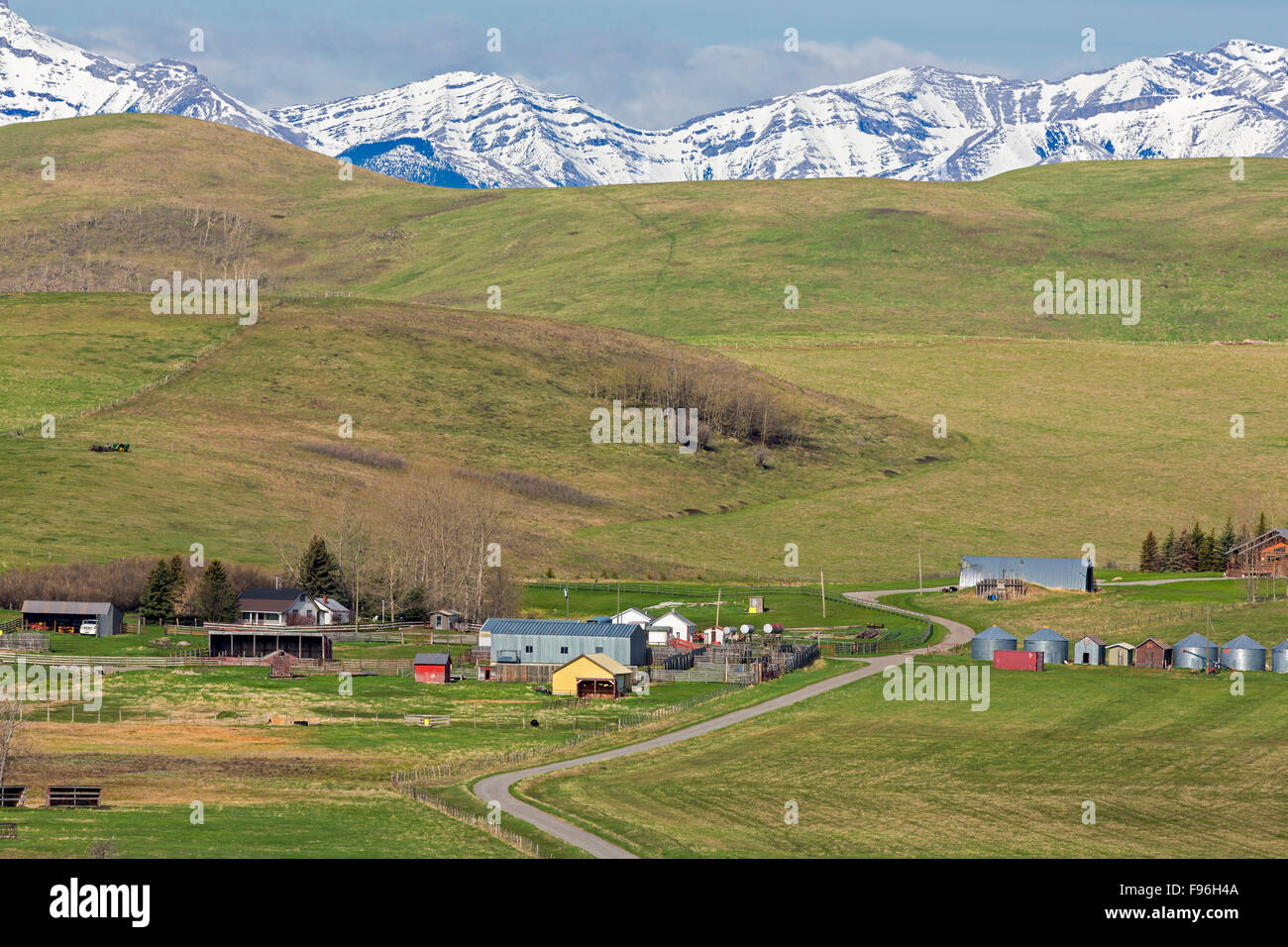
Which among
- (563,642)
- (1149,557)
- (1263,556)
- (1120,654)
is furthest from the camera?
(1149,557)

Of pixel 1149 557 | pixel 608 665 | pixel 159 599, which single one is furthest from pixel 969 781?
pixel 1149 557

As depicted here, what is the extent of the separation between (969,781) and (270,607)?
59256 millimetres

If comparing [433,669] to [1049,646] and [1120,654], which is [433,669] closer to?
[1049,646]

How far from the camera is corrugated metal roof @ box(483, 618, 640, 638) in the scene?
3839 inches

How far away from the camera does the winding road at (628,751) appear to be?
4969 cm

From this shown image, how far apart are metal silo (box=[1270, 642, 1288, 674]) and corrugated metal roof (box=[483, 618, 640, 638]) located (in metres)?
36.5

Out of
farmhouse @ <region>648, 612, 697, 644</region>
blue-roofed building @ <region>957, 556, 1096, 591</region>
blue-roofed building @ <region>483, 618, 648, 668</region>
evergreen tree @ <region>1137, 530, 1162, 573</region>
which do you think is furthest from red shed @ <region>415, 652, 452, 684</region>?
evergreen tree @ <region>1137, 530, 1162, 573</region>

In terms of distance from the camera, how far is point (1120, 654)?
9662 centimetres

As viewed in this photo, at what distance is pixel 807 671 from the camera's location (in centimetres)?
9319

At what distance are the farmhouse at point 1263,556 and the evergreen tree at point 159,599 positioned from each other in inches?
3127

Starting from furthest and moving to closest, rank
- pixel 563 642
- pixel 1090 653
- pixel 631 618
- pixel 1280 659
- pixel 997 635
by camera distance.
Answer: pixel 631 618
pixel 563 642
pixel 997 635
pixel 1090 653
pixel 1280 659

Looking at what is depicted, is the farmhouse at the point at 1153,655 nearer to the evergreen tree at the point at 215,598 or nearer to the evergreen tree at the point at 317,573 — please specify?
the evergreen tree at the point at 317,573
